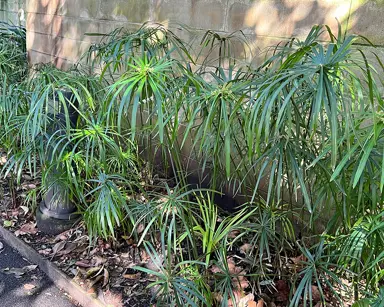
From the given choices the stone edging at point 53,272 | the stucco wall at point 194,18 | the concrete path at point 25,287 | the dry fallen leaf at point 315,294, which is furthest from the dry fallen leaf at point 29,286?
the stucco wall at point 194,18

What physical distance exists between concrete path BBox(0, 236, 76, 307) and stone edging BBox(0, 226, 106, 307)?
0.03 m

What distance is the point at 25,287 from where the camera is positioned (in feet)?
8.53

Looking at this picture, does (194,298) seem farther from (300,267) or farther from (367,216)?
(367,216)

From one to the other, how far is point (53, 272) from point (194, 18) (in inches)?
79.9

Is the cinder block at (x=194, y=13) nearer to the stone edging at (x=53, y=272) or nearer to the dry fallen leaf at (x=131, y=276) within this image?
the dry fallen leaf at (x=131, y=276)

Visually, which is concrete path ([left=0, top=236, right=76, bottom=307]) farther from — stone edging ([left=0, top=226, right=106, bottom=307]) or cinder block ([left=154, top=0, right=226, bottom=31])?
cinder block ([left=154, top=0, right=226, bottom=31])

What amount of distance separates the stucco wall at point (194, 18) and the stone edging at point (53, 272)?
182 centimetres

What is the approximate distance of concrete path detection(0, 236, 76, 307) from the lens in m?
2.47

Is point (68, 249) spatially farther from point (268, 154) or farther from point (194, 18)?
point (194, 18)

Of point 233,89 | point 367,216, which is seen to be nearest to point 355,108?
point 367,216

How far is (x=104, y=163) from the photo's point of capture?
254 centimetres

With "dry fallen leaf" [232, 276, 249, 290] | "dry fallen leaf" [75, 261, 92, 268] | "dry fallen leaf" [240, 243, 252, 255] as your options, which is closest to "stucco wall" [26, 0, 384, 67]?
"dry fallen leaf" [240, 243, 252, 255]

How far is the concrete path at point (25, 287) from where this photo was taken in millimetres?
2475

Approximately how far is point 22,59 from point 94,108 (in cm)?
274
